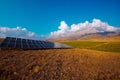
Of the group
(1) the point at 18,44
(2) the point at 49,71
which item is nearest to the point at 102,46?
(1) the point at 18,44

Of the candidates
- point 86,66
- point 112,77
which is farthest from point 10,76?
Result: point 112,77

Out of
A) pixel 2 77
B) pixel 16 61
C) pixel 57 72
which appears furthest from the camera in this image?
pixel 16 61

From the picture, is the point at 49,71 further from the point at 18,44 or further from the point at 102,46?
the point at 102,46

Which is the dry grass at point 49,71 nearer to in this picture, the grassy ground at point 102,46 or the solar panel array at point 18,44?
the solar panel array at point 18,44

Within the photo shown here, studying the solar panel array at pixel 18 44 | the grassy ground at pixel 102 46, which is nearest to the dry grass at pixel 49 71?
the solar panel array at pixel 18 44

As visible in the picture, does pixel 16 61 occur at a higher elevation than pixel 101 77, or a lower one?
higher

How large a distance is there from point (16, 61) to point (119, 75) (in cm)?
1174

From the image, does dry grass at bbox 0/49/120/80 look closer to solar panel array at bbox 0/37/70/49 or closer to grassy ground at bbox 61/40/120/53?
solar panel array at bbox 0/37/70/49

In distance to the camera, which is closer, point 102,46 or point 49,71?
A: point 49,71

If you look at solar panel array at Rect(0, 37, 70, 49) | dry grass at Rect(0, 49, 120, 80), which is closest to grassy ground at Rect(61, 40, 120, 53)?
solar panel array at Rect(0, 37, 70, 49)

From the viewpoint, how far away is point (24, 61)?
1435 cm

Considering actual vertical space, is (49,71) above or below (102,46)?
below

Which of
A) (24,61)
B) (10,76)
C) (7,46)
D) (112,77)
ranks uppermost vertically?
(7,46)

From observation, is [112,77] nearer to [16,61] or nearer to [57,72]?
[57,72]
